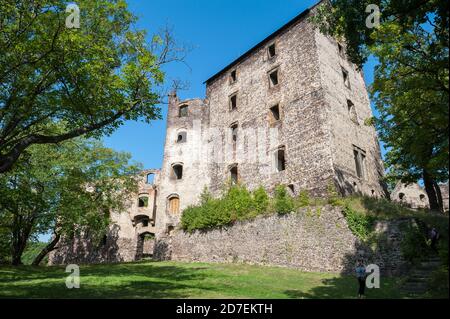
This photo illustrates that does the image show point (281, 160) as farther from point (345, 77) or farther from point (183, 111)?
point (183, 111)

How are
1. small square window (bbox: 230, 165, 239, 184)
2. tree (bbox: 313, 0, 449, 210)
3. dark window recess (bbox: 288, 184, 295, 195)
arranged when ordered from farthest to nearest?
small square window (bbox: 230, 165, 239, 184)
dark window recess (bbox: 288, 184, 295, 195)
tree (bbox: 313, 0, 449, 210)

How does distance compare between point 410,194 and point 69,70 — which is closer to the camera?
point 69,70

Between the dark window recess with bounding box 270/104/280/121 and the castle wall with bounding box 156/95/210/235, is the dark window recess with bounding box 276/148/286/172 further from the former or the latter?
the castle wall with bounding box 156/95/210/235

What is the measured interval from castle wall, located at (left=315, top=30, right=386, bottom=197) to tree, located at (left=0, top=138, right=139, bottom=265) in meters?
17.7

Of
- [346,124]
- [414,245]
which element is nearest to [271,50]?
[346,124]

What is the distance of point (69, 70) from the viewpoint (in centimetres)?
1180

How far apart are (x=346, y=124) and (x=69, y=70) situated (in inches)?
692

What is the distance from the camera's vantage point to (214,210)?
2203 cm

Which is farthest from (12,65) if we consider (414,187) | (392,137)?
(414,187)

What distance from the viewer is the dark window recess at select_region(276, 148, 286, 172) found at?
75.8 feet

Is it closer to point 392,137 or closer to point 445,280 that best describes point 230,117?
point 392,137

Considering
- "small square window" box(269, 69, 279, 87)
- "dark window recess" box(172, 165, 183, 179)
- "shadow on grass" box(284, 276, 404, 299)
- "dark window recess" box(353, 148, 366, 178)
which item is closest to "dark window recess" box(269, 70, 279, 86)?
"small square window" box(269, 69, 279, 87)

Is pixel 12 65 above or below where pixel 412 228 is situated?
above
